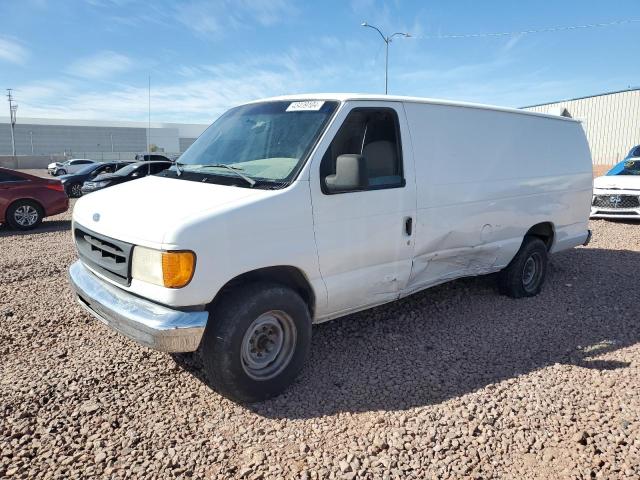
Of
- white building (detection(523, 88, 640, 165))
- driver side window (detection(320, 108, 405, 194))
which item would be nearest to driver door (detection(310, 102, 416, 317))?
driver side window (detection(320, 108, 405, 194))

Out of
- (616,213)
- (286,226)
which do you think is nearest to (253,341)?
(286,226)

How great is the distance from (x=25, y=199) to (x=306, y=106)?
9441 millimetres

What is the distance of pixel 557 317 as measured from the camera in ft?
16.8

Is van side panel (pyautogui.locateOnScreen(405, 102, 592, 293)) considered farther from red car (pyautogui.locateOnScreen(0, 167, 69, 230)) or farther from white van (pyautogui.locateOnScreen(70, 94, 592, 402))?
red car (pyautogui.locateOnScreen(0, 167, 69, 230))

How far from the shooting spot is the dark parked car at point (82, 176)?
57.1 feet

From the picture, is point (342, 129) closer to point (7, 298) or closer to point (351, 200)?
point (351, 200)

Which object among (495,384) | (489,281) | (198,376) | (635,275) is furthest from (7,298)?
(635,275)

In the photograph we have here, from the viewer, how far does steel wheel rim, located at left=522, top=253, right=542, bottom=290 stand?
18.8 feet

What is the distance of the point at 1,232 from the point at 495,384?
10.9m

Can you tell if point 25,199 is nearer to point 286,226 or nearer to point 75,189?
point 75,189

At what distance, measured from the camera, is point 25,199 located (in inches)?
420

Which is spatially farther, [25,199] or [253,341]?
[25,199]

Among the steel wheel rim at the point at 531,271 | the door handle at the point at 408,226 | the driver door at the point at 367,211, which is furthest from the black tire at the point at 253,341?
the steel wheel rim at the point at 531,271

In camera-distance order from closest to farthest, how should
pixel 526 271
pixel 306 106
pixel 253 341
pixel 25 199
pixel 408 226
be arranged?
pixel 253 341, pixel 306 106, pixel 408 226, pixel 526 271, pixel 25 199
